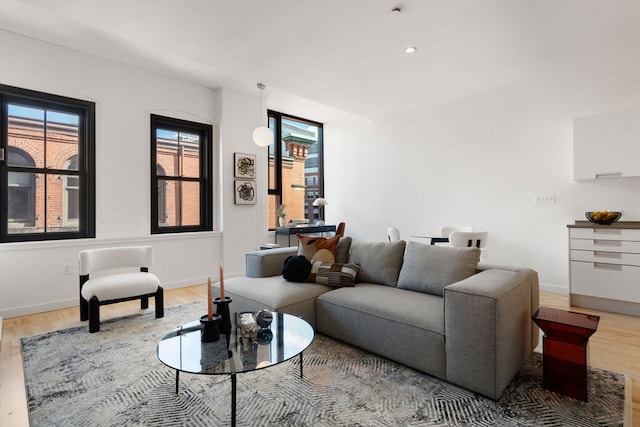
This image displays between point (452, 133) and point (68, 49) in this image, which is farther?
point (452, 133)

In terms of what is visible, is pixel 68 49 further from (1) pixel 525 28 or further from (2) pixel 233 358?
(1) pixel 525 28

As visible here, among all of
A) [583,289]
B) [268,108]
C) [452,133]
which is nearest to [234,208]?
[268,108]

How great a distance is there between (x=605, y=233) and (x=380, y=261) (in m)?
2.38

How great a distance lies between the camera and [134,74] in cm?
419

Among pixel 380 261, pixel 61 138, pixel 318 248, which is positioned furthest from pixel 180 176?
pixel 380 261

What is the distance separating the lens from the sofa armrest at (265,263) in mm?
3174

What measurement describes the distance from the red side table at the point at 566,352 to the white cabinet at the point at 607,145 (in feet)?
7.90

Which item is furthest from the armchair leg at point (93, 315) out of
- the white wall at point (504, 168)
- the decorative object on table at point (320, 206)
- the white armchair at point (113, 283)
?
the white wall at point (504, 168)

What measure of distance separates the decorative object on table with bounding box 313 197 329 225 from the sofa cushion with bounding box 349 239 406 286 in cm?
323

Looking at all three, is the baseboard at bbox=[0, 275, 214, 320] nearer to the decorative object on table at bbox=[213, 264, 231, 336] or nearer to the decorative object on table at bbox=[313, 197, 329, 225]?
the decorative object on table at bbox=[213, 264, 231, 336]

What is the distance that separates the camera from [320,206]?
6.74m

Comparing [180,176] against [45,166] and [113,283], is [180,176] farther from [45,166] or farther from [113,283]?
[113,283]

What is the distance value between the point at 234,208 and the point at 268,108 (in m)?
1.94

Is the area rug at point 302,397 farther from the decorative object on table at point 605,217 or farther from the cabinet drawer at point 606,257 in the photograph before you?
the decorative object on table at point 605,217
